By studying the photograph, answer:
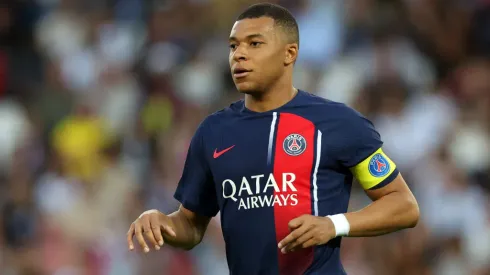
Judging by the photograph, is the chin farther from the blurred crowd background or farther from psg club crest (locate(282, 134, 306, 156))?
the blurred crowd background

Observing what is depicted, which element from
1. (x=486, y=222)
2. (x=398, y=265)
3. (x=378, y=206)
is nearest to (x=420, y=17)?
(x=486, y=222)

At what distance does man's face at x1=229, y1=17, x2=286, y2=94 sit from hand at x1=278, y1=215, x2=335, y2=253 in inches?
33.2

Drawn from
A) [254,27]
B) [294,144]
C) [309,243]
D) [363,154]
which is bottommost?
[309,243]

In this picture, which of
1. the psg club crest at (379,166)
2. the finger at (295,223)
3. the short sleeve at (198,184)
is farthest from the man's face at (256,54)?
the finger at (295,223)

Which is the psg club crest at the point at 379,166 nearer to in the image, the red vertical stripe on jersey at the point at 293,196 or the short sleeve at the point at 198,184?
the red vertical stripe on jersey at the point at 293,196

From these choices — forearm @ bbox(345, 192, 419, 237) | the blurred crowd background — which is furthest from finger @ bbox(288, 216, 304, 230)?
the blurred crowd background

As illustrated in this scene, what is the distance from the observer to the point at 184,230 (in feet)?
18.0

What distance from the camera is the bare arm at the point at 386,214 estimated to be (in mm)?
5000

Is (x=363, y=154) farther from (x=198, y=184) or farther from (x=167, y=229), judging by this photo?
(x=167, y=229)

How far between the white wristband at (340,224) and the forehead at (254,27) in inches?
39.1

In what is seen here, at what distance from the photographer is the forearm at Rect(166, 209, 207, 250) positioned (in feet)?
17.7

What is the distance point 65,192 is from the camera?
11102 millimetres

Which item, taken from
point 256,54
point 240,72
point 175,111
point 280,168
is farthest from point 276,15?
point 175,111

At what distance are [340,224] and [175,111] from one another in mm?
6851
